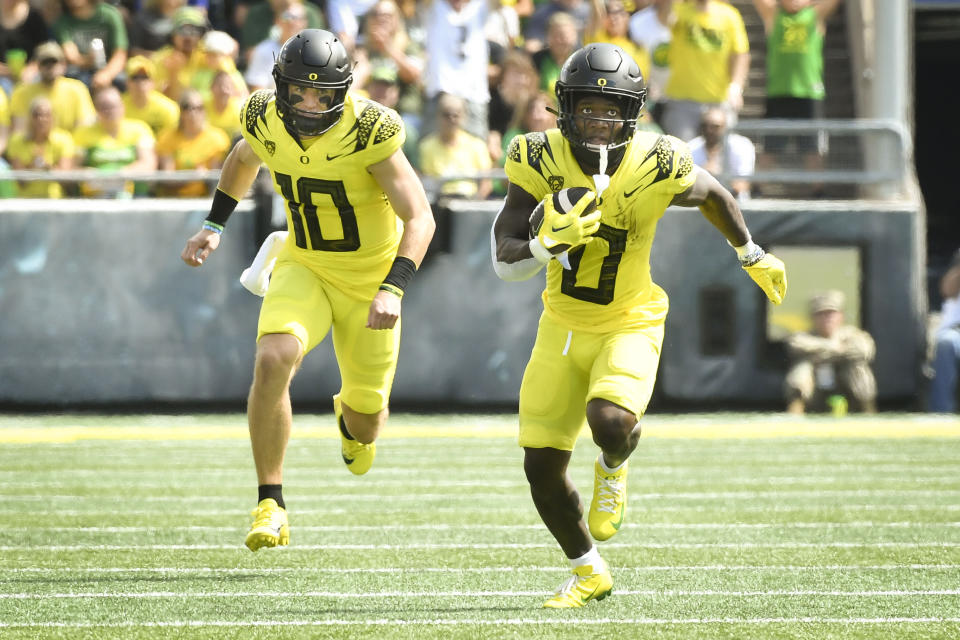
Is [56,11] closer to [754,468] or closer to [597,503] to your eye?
[754,468]

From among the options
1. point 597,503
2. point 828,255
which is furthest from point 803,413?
point 597,503

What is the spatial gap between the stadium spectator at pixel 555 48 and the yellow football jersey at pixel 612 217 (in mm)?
7008

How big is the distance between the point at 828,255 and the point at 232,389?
174 inches

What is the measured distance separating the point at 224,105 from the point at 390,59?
131 cm

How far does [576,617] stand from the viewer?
192 inches

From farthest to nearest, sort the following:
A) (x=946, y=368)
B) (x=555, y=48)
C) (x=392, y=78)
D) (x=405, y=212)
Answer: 1. (x=555, y=48)
2. (x=392, y=78)
3. (x=946, y=368)
4. (x=405, y=212)

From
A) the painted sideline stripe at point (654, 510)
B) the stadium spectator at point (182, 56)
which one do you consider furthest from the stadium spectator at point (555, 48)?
the painted sideline stripe at point (654, 510)

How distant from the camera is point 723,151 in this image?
11.1 meters

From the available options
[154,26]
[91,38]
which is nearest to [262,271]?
[91,38]

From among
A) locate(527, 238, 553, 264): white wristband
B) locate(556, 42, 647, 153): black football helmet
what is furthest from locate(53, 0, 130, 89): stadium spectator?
locate(527, 238, 553, 264): white wristband

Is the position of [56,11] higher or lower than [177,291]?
higher

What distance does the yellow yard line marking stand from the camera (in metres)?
10.1

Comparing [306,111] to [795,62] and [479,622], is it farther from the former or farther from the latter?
[795,62]

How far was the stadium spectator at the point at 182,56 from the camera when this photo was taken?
493 inches
